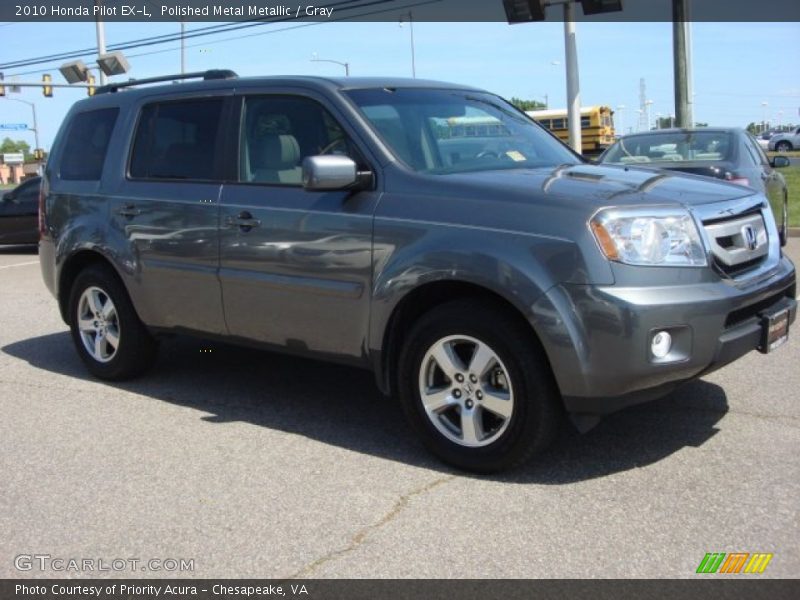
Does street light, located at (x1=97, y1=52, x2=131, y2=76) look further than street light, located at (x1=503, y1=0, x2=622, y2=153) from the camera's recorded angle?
Yes

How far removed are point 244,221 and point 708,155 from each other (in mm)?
6057

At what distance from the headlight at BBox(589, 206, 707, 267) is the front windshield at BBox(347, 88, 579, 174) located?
1.04m

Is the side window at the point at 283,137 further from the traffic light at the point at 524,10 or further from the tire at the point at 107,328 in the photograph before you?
the traffic light at the point at 524,10

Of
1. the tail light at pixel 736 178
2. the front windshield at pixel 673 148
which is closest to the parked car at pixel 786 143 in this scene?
the front windshield at pixel 673 148

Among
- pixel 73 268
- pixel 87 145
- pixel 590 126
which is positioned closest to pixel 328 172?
pixel 87 145

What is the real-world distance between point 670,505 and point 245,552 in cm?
177

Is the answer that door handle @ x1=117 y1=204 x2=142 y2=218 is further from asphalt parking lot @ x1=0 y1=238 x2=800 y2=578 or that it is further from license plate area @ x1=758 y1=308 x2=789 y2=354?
license plate area @ x1=758 y1=308 x2=789 y2=354

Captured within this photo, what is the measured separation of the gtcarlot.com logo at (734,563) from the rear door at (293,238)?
1.98m

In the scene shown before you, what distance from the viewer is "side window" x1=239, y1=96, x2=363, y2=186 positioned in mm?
4863

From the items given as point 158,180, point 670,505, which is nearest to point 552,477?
point 670,505

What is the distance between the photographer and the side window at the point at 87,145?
613 centimetres

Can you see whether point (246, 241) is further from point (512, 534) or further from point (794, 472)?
point (794, 472)

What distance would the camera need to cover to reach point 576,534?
11.6ft

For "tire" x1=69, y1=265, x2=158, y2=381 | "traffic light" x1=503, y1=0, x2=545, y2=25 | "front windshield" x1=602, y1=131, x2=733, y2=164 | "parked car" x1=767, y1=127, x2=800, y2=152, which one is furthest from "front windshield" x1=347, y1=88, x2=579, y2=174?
"parked car" x1=767, y1=127, x2=800, y2=152
